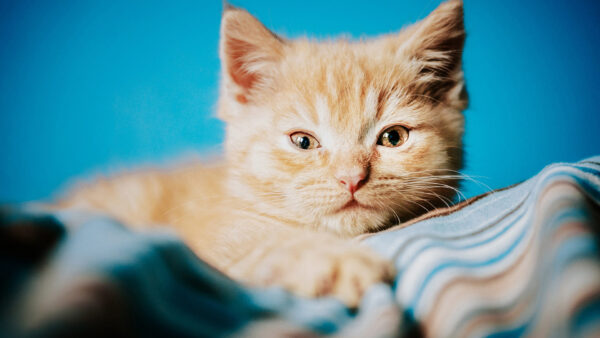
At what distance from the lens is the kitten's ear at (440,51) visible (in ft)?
3.76

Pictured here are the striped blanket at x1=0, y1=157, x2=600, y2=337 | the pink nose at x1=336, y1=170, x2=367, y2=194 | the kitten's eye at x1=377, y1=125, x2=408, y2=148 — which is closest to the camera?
the striped blanket at x1=0, y1=157, x2=600, y2=337

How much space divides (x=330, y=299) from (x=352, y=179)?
0.43 meters

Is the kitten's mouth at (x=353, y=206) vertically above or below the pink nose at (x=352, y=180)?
below

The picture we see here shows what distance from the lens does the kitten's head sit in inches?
38.5

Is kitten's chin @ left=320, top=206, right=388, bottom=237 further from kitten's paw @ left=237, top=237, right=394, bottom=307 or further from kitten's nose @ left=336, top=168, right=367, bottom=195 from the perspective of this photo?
kitten's paw @ left=237, top=237, right=394, bottom=307

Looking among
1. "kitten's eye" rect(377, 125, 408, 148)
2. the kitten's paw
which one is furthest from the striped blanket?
"kitten's eye" rect(377, 125, 408, 148)

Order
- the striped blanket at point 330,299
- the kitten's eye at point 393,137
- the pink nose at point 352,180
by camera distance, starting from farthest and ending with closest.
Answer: the kitten's eye at point 393,137, the pink nose at point 352,180, the striped blanket at point 330,299

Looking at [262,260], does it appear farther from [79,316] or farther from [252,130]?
[252,130]

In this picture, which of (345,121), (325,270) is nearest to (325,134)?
(345,121)

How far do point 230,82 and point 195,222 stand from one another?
54cm

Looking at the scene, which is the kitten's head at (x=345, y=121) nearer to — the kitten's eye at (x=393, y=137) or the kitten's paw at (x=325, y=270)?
the kitten's eye at (x=393, y=137)

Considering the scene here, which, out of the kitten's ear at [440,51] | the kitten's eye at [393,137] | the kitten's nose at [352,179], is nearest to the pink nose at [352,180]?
the kitten's nose at [352,179]

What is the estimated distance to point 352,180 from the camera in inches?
36.4

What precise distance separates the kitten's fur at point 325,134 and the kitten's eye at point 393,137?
0.02m
